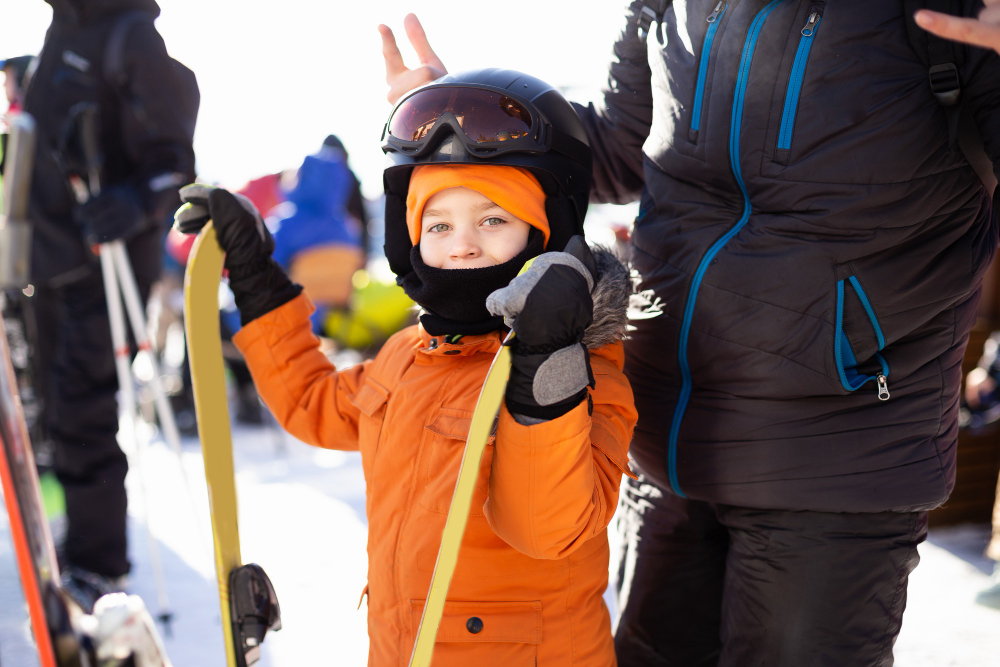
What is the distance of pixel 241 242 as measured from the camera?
1901mm

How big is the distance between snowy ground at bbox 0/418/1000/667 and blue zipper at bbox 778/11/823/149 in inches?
98.8

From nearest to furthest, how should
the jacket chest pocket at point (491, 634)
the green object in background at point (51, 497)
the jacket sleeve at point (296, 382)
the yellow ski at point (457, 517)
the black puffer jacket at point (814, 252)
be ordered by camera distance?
the yellow ski at point (457, 517)
the black puffer jacket at point (814, 252)
the jacket chest pocket at point (491, 634)
the jacket sleeve at point (296, 382)
the green object in background at point (51, 497)

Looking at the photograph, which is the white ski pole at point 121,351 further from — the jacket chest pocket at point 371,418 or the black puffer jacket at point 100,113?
the jacket chest pocket at point 371,418

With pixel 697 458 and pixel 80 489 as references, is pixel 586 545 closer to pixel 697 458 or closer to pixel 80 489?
pixel 697 458

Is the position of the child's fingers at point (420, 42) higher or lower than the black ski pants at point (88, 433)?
higher

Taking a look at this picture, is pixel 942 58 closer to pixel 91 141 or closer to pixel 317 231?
pixel 91 141

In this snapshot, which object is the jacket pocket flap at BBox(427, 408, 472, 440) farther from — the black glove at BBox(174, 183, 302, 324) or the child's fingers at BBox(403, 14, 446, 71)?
the child's fingers at BBox(403, 14, 446, 71)

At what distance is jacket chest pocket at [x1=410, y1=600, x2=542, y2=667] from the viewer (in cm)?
159

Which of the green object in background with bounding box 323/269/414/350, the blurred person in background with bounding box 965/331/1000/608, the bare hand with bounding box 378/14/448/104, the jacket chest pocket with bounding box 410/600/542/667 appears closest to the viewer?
the jacket chest pocket with bounding box 410/600/542/667

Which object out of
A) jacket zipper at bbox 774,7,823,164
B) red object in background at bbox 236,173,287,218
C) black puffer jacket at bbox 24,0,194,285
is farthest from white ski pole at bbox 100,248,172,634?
red object in background at bbox 236,173,287,218

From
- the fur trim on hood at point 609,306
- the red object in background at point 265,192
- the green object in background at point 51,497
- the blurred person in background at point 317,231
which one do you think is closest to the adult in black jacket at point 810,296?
the fur trim on hood at point 609,306

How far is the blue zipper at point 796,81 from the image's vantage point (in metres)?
1.51

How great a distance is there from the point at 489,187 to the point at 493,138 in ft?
0.38

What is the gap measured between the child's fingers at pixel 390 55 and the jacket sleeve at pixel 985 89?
1361mm
